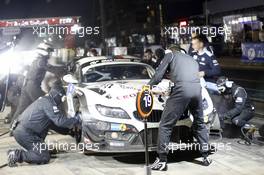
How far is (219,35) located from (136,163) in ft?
58.5

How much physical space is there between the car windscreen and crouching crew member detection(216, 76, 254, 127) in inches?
59.6

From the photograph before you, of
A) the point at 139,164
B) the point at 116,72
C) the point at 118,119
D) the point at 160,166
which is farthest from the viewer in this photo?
the point at 116,72

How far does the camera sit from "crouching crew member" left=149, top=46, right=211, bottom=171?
6605 mm

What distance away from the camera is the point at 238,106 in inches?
325

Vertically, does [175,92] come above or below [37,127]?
above

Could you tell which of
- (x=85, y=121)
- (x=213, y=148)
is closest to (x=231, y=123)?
(x=213, y=148)

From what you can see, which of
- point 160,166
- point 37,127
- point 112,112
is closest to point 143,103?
point 160,166

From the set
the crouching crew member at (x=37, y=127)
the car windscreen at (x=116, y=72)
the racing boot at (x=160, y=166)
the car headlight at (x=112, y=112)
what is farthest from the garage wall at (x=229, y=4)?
the racing boot at (x=160, y=166)

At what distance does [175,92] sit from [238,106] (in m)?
2.06

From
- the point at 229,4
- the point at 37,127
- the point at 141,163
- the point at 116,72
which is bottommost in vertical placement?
the point at 141,163

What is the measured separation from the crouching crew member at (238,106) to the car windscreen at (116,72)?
1.51 metres

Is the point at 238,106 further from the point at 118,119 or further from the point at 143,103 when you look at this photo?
the point at 143,103

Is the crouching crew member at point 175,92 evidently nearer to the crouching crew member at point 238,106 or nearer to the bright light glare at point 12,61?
the crouching crew member at point 238,106

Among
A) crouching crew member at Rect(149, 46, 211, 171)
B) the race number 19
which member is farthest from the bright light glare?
the race number 19
